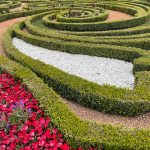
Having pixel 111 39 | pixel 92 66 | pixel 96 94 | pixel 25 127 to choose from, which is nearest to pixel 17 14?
pixel 111 39

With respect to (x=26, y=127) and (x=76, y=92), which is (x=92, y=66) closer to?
(x=76, y=92)

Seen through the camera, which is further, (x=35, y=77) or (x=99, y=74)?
(x=99, y=74)


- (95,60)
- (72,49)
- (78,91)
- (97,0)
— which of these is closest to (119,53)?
(95,60)

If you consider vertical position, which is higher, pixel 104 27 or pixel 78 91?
pixel 78 91

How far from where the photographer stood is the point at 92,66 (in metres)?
14.5

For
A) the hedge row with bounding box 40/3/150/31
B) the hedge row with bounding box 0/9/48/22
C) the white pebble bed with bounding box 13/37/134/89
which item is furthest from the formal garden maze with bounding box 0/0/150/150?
the hedge row with bounding box 0/9/48/22

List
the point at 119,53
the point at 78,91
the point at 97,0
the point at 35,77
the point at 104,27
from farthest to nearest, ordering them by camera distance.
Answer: the point at 97,0, the point at 104,27, the point at 119,53, the point at 35,77, the point at 78,91

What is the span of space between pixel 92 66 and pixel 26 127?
6.16 metres

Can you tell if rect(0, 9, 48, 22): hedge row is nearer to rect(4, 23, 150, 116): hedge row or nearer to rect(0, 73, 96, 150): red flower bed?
rect(4, 23, 150, 116): hedge row

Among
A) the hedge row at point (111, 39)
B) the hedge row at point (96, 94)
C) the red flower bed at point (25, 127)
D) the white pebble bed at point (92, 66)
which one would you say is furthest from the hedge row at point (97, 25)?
the red flower bed at point (25, 127)

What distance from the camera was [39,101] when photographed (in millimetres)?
10484

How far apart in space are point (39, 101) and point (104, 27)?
1224 cm

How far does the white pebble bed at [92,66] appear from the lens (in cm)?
1295

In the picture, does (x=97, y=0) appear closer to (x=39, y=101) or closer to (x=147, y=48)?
(x=147, y=48)
